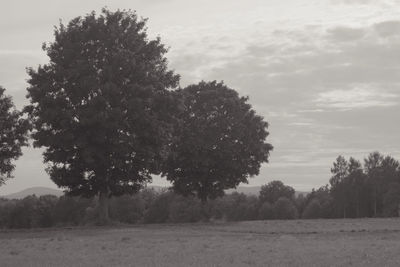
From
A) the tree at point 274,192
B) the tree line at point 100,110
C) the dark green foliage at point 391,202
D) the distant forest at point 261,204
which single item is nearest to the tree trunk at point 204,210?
the tree line at point 100,110

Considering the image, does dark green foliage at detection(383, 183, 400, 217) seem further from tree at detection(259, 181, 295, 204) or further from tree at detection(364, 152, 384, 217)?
tree at detection(259, 181, 295, 204)

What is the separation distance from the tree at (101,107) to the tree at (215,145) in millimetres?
9788

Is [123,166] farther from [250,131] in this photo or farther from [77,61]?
[250,131]

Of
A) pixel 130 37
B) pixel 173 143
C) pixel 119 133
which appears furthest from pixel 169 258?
pixel 173 143

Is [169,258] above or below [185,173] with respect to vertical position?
below

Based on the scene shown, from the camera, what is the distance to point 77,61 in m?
48.1

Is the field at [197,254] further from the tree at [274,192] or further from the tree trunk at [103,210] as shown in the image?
the tree at [274,192]

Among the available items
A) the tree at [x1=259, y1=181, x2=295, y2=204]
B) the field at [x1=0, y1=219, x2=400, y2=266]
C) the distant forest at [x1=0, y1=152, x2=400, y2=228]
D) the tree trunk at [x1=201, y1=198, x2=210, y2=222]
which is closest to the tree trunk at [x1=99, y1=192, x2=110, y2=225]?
the tree trunk at [x1=201, y1=198, x2=210, y2=222]

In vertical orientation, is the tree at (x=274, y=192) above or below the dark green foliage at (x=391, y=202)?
above

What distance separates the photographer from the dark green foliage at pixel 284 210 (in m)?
143

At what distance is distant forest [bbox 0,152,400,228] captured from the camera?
119 metres

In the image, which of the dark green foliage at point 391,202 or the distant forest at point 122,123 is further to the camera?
the dark green foliage at point 391,202

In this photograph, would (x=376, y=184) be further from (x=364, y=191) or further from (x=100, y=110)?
(x=100, y=110)

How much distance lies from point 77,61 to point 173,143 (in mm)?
15738
